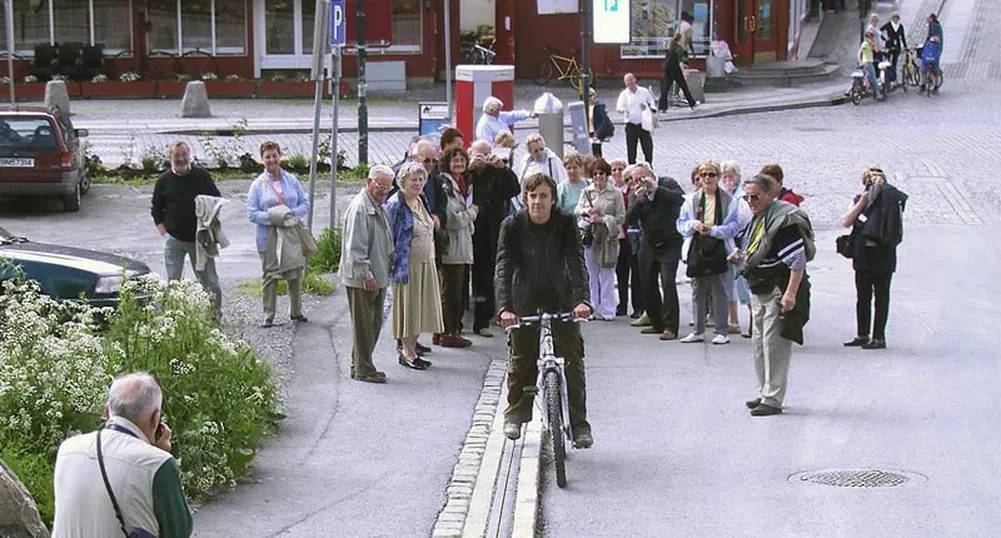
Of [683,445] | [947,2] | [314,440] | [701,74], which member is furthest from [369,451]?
[947,2]

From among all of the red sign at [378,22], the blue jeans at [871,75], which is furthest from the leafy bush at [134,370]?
the red sign at [378,22]

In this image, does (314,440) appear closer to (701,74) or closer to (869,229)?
(869,229)

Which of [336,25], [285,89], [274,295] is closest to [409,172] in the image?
[274,295]

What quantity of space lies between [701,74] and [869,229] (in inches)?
980

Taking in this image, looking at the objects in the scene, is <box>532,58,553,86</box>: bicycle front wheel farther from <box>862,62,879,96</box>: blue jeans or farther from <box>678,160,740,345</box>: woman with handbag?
<box>678,160,740,345</box>: woman with handbag

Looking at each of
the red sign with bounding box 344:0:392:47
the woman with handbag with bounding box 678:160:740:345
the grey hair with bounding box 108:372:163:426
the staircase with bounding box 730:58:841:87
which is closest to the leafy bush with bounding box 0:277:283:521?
the grey hair with bounding box 108:372:163:426

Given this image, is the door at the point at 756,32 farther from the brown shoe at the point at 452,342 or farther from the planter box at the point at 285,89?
the brown shoe at the point at 452,342

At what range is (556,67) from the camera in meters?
44.0

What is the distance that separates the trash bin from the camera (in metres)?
21.8

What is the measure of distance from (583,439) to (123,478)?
5323mm

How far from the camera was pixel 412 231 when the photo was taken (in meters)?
13.9

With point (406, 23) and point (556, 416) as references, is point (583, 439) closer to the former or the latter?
point (556, 416)

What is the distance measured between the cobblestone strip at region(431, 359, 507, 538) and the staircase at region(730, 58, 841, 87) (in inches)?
1186

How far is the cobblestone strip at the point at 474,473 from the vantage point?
9797 mm
